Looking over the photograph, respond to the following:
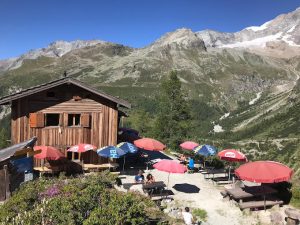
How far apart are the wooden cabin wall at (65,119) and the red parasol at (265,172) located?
12619 millimetres

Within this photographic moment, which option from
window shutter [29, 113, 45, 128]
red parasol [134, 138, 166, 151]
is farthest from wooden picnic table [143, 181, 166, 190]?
window shutter [29, 113, 45, 128]

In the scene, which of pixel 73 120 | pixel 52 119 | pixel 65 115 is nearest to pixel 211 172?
pixel 73 120

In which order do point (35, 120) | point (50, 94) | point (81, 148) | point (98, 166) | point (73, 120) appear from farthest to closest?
1. point (73, 120)
2. point (50, 94)
3. point (98, 166)
4. point (35, 120)
5. point (81, 148)

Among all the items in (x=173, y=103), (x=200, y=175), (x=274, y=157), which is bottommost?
(x=274, y=157)

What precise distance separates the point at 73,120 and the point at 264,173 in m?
15.8

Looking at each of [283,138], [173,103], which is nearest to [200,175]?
[173,103]

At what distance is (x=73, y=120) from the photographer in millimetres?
30234

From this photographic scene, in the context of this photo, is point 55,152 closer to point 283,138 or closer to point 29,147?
point 29,147

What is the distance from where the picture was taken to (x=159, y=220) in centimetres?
1908

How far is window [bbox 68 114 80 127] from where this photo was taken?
99.3 feet

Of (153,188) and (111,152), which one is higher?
(111,152)

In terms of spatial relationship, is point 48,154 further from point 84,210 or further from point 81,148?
point 84,210

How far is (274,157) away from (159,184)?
115006mm

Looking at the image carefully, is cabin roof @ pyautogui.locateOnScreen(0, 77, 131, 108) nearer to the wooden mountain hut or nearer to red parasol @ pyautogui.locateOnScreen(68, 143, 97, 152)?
the wooden mountain hut
